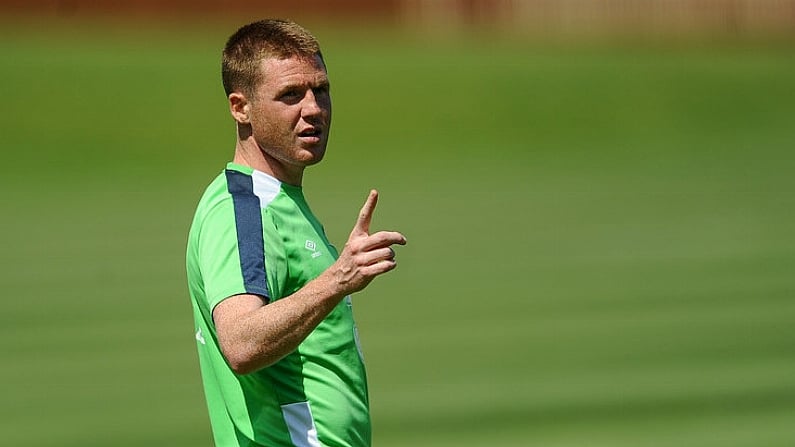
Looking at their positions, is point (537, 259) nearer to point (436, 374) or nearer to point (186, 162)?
point (436, 374)

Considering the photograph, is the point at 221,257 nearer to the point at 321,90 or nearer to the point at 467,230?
the point at 321,90

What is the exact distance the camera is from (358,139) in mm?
24359

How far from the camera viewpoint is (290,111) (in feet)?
13.6

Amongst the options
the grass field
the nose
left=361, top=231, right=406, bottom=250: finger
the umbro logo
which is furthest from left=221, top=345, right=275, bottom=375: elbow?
the grass field

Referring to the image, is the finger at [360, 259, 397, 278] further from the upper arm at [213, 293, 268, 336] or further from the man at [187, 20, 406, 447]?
the upper arm at [213, 293, 268, 336]

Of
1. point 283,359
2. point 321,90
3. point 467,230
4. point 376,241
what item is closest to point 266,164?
point 321,90

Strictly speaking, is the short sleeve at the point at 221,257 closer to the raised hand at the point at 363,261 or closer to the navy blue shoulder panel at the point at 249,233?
the navy blue shoulder panel at the point at 249,233

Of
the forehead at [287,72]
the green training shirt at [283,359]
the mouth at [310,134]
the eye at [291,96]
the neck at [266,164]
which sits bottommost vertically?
the green training shirt at [283,359]

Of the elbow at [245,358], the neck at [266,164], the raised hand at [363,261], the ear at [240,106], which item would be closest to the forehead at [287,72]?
the ear at [240,106]

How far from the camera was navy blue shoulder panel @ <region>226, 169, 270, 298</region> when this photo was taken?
377 cm

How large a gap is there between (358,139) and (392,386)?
42.2 feet

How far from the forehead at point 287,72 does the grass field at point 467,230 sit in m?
5.68

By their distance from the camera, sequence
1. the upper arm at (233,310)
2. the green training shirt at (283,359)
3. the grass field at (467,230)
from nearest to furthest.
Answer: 1. the upper arm at (233,310)
2. the green training shirt at (283,359)
3. the grass field at (467,230)

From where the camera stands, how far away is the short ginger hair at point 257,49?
4.17 metres
